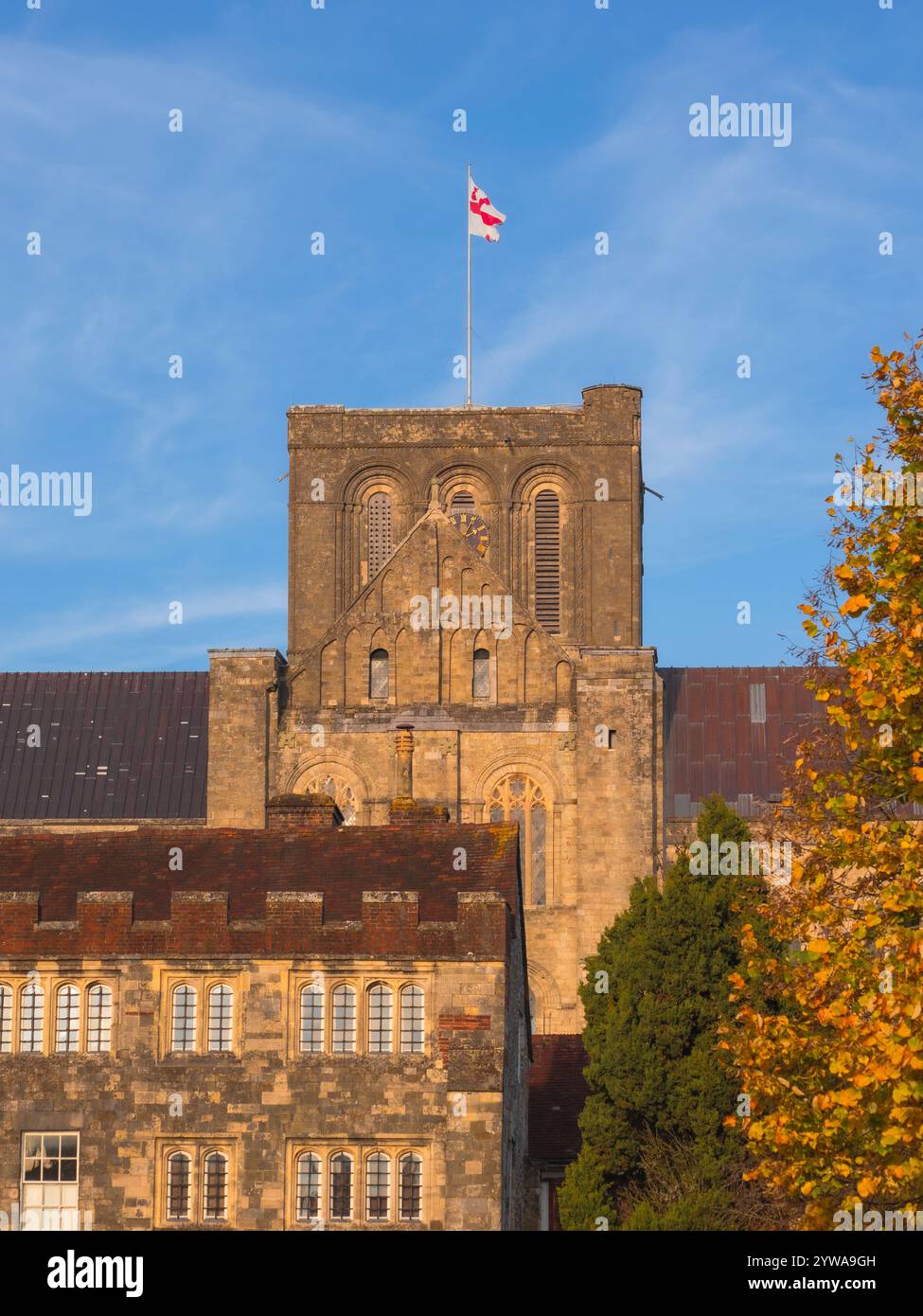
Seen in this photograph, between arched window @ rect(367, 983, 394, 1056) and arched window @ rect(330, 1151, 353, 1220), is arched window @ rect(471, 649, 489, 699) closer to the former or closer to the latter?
arched window @ rect(367, 983, 394, 1056)

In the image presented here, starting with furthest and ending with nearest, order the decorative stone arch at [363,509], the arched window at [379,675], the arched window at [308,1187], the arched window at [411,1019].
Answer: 1. the decorative stone arch at [363,509]
2. the arched window at [379,675]
3. the arched window at [411,1019]
4. the arched window at [308,1187]

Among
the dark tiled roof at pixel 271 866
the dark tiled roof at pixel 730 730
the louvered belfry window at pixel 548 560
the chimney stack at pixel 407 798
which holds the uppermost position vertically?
the louvered belfry window at pixel 548 560

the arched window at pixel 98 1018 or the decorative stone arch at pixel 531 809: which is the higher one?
the decorative stone arch at pixel 531 809

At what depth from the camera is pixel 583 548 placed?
249ft

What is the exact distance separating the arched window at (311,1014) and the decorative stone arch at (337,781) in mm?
23877

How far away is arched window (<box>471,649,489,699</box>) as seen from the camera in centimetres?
6519

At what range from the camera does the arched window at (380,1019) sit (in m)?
39.5

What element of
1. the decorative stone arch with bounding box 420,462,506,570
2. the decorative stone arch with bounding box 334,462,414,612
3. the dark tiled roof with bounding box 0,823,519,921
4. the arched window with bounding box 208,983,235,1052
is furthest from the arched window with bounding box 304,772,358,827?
the arched window with bounding box 208,983,235,1052

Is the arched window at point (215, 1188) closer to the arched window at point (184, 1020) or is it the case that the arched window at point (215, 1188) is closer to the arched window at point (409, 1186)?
the arched window at point (184, 1020)

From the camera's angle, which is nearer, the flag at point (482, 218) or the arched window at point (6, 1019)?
the arched window at point (6, 1019)

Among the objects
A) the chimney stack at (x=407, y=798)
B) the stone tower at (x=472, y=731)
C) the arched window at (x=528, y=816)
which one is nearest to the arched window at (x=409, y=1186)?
the chimney stack at (x=407, y=798)

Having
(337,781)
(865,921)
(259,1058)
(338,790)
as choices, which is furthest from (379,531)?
(865,921)

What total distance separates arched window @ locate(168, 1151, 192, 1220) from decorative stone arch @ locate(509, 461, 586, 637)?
38259 millimetres
